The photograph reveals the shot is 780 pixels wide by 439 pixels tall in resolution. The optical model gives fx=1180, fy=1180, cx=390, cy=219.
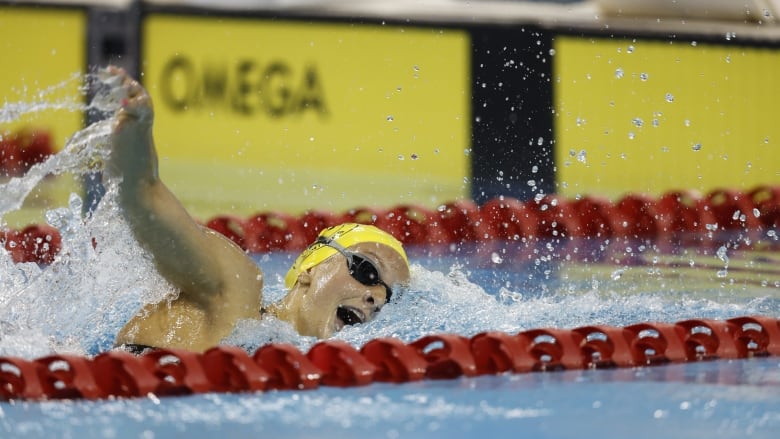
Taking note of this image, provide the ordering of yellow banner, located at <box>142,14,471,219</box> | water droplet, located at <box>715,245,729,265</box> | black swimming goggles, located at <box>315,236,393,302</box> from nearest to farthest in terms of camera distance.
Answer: black swimming goggles, located at <box>315,236,393,302</box> → water droplet, located at <box>715,245,729,265</box> → yellow banner, located at <box>142,14,471,219</box>

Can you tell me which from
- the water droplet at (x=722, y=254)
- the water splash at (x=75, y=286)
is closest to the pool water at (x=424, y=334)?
the water splash at (x=75, y=286)

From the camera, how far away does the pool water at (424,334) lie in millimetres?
2254

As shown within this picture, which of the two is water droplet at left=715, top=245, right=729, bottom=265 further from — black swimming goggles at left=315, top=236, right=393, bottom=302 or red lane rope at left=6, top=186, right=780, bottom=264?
black swimming goggles at left=315, top=236, right=393, bottom=302

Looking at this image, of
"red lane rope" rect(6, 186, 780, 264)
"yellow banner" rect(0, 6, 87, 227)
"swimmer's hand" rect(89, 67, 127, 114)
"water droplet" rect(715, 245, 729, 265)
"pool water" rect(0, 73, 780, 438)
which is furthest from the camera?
"yellow banner" rect(0, 6, 87, 227)

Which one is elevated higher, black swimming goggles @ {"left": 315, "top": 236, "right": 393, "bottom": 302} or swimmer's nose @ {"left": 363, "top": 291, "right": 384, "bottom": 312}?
black swimming goggles @ {"left": 315, "top": 236, "right": 393, "bottom": 302}

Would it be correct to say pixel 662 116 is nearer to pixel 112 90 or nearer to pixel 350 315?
pixel 350 315

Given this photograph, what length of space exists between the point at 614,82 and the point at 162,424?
16.1 ft

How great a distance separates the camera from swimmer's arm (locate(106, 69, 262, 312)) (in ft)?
8.15

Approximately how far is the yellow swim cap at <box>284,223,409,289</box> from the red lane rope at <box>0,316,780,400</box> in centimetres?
36

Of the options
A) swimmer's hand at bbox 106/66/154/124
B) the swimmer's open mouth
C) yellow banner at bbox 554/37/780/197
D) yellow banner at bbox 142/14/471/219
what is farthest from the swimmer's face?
yellow banner at bbox 554/37/780/197

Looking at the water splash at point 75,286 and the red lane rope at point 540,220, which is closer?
the water splash at point 75,286

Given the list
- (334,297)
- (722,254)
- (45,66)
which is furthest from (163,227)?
(45,66)

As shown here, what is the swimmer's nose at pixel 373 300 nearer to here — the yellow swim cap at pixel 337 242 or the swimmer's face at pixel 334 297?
the swimmer's face at pixel 334 297

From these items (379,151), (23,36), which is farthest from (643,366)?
(23,36)
